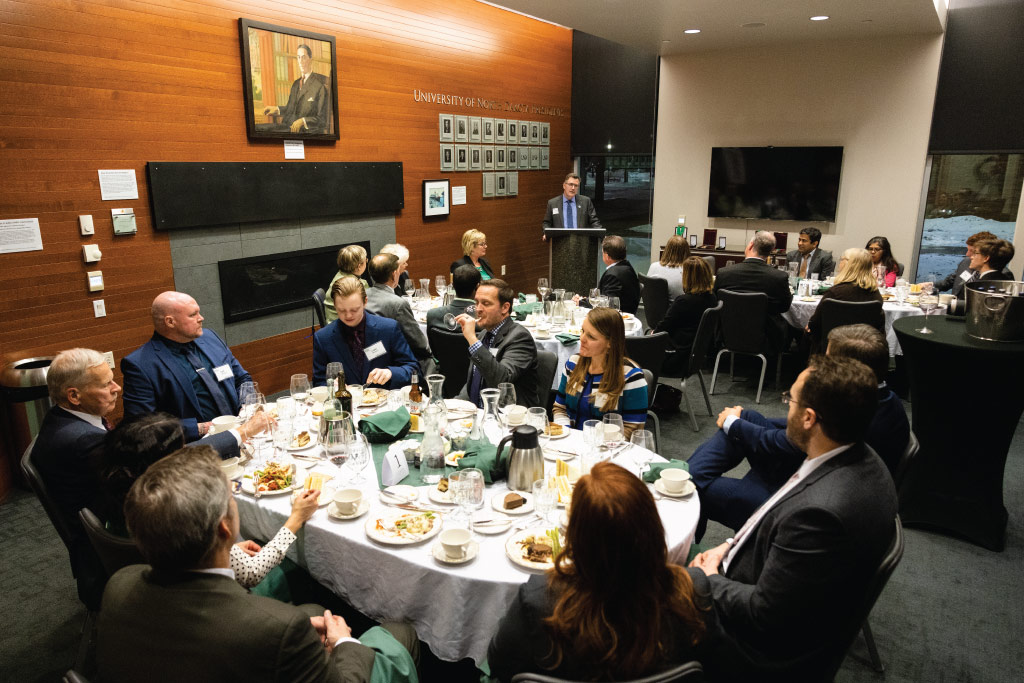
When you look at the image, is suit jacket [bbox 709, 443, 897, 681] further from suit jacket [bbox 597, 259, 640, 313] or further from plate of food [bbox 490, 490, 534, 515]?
suit jacket [bbox 597, 259, 640, 313]

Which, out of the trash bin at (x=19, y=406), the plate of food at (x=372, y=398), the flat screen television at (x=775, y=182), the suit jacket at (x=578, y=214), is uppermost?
the flat screen television at (x=775, y=182)

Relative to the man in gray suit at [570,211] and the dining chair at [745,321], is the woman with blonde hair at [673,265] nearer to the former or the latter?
the dining chair at [745,321]

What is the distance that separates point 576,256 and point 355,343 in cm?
403

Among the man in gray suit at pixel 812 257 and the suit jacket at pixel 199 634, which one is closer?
the suit jacket at pixel 199 634

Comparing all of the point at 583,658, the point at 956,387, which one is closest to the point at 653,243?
the point at 956,387

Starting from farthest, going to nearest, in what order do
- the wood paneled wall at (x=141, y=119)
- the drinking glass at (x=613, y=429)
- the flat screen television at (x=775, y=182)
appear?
1. the flat screen television at (x=775, y=182)
2. the wood paneled wall at (x=141, y=119)
3. the drinking glass at (x=613, y=429)

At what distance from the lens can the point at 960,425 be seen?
3670mm

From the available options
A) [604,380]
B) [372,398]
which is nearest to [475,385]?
[372,398]

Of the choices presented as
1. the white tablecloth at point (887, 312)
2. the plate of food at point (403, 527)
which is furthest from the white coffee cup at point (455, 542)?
the white tablecloth at point (887, 312)

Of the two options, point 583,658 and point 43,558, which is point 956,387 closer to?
point 583,658

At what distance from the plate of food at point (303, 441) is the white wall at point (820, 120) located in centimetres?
759

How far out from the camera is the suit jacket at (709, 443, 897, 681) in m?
1.82

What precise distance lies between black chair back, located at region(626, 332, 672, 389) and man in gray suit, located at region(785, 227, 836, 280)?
3836 millimetres

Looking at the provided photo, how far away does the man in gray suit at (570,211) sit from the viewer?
28.9 ft
